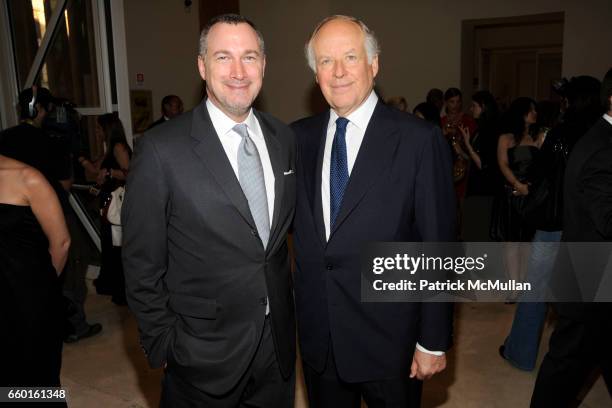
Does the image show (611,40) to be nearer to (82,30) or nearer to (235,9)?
(235,9)

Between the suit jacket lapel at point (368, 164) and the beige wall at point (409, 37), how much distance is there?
6153mm

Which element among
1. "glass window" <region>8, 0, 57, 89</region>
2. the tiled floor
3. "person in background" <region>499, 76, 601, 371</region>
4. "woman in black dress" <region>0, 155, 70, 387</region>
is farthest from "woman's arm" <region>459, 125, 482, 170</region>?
"glass window" <region>8, 0, 57, 89</region>

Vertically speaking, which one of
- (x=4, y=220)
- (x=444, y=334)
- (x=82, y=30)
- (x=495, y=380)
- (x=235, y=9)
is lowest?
(x=495, y=380)

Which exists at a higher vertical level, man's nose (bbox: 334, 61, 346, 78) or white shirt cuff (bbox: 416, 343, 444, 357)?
man's nose (bbox: 334, 61, 346, 78)

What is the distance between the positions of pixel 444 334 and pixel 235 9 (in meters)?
7.48

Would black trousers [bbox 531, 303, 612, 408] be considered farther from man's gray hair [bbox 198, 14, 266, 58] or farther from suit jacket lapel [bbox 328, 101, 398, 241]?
man's gray hair [bbox 198, 14, 266, 58]

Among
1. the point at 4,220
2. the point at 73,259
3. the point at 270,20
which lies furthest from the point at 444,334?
the point at 270,20

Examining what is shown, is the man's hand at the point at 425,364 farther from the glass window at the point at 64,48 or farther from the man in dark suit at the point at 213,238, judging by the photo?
the glass window at the point at 64,48

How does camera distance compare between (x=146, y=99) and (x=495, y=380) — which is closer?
(x=495, y=380)

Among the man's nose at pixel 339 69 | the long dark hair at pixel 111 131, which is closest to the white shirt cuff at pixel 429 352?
the man's nose at pixel 339 69

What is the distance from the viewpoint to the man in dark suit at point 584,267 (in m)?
2.03

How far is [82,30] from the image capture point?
16.5 ft

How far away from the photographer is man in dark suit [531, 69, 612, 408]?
203cm

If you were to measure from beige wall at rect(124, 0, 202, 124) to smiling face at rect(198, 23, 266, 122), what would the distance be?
5.40 metres
